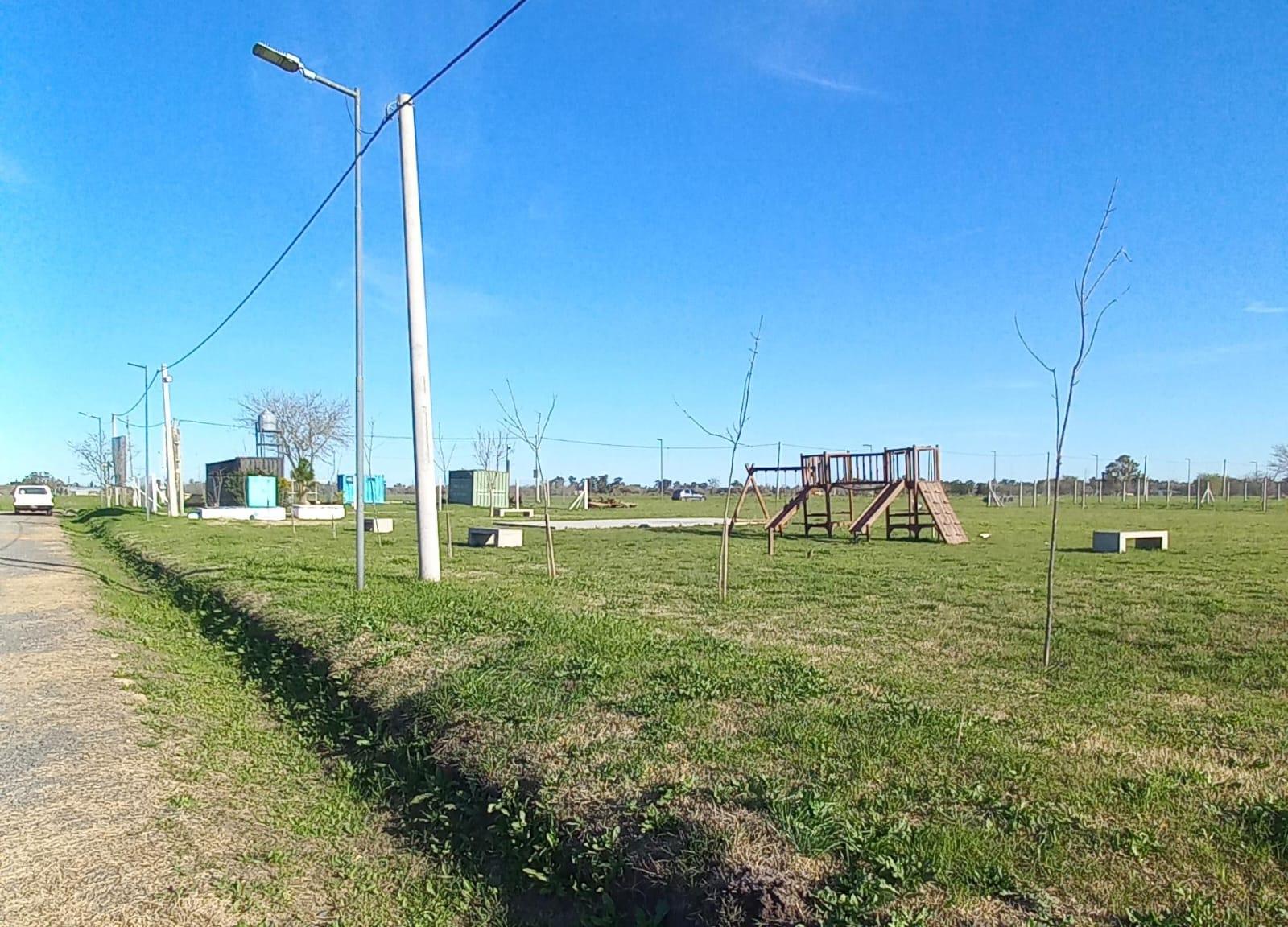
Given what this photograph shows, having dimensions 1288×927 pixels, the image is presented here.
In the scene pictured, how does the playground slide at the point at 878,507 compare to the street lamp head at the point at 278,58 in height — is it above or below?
below

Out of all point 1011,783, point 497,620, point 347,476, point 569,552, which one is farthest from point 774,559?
point 347,476

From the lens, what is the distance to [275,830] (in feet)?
14.7

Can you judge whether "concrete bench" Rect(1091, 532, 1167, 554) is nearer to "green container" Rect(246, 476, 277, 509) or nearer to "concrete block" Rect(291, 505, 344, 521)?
"concrete block" Rect(291, 505, 344, 521)

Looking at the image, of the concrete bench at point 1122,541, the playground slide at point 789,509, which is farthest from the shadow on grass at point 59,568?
the concrete bench at point 1122,541

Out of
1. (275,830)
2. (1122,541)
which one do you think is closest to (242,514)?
(1122,541)

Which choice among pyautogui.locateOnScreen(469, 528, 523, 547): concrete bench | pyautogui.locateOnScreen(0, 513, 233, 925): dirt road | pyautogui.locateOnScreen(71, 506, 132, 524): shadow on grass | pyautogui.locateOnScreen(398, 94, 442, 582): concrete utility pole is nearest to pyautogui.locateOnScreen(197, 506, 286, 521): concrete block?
pyautogui.locateOnScreen(71, 506, 132, 524): shadow on grass

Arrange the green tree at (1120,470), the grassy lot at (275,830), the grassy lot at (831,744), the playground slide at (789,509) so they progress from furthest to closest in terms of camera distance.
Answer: the green tree at (1120,470) < the playground slide at (789,509) < the grassy lot at (275,830) < the grassy lot at (831,744)

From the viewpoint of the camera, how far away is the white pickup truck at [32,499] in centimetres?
4491

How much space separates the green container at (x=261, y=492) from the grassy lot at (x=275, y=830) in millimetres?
32582

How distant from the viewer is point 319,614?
9.28m

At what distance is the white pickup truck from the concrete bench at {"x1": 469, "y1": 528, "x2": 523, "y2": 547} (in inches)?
1463

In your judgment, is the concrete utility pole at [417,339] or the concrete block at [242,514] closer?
the concrete utility pole at [417,339]

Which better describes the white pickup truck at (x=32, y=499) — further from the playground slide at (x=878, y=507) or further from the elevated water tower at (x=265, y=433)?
the playground slide at (x=878, y=507)

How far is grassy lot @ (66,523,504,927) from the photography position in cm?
371
